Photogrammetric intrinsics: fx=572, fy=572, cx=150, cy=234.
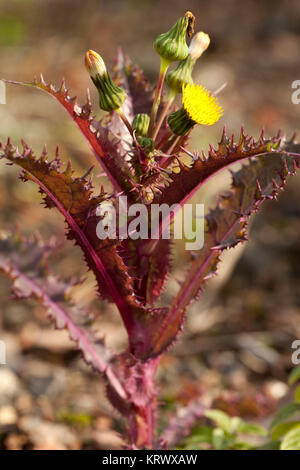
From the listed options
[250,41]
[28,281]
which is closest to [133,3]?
[250,41]

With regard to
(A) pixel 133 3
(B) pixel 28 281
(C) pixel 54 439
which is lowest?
(C) pixel 54 439

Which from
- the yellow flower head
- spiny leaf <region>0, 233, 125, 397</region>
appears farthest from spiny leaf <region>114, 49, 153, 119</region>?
spiny leaf <region>0, 233, 125, 397</region>

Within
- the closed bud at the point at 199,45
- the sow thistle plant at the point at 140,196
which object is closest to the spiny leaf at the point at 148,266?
the sow thistle plant at the point at 140,196

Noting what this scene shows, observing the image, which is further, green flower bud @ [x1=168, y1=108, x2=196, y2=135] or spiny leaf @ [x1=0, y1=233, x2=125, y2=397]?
spiny leaf @ [x1=0, y1=233, x2=125, y2=397]

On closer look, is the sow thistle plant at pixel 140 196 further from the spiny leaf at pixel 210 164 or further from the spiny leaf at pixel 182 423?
the spiny leaf at pixel 182 423

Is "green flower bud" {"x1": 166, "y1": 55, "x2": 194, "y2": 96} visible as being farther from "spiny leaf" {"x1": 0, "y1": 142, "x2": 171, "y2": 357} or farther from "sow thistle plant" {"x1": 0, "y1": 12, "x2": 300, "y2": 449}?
"spiny leaf" {"x1": 0, "y1": 142, "x2": 171, "y2": 357}

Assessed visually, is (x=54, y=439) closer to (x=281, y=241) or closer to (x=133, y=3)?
(x=281, y=241)
